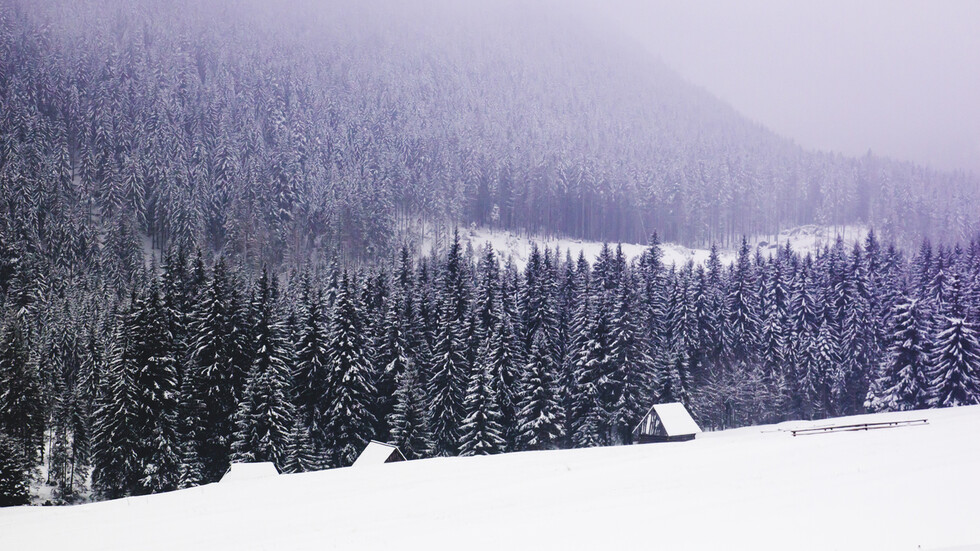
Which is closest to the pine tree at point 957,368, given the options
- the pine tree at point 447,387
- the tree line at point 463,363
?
the tree line at point 463,363

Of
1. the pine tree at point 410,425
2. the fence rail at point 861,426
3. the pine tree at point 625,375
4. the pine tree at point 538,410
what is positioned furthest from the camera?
the pine tree at point 625,375

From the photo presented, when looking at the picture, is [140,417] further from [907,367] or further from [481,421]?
[907,367]

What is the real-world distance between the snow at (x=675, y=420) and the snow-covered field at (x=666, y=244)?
7251 centimetres

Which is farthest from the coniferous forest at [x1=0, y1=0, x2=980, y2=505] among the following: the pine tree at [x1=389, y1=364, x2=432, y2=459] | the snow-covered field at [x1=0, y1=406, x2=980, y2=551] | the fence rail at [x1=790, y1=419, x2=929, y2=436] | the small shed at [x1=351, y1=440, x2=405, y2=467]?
the snow-covered field at [x1=0, y1=406, x2=980, y2=551]

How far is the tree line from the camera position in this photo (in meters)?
45.8

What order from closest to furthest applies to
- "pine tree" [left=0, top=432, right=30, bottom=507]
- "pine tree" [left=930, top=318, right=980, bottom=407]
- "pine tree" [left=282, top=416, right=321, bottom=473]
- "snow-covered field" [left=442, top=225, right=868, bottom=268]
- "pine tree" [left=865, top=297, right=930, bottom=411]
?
"pine tree" [left=0, top=432, right=30, bottom=507]
"pine tree" [left=282, top=416, right=321, bottom=473]
"pine tree" [left=930, top=318, right=980, bottom=407]
"pine tree" [left=865, top=297, right=930, bottom=411]
"snow-covered field" [left=442, top=225, right=868, bottom=268]

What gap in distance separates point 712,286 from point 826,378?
14.5m

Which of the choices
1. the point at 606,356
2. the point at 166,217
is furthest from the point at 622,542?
the point at 166,217

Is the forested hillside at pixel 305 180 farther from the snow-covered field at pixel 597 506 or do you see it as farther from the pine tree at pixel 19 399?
the snow-covered field at pixel 597 506

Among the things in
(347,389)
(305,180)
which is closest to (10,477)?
(347,389)

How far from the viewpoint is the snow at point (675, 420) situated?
154ft

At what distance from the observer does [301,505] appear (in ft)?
71.7

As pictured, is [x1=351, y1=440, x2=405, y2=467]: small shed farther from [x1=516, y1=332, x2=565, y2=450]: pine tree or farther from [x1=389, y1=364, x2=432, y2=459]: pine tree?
[x1=516, y1=332, x2=565, y2=450]: pine tree

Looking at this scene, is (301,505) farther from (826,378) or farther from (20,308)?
(20,308)
